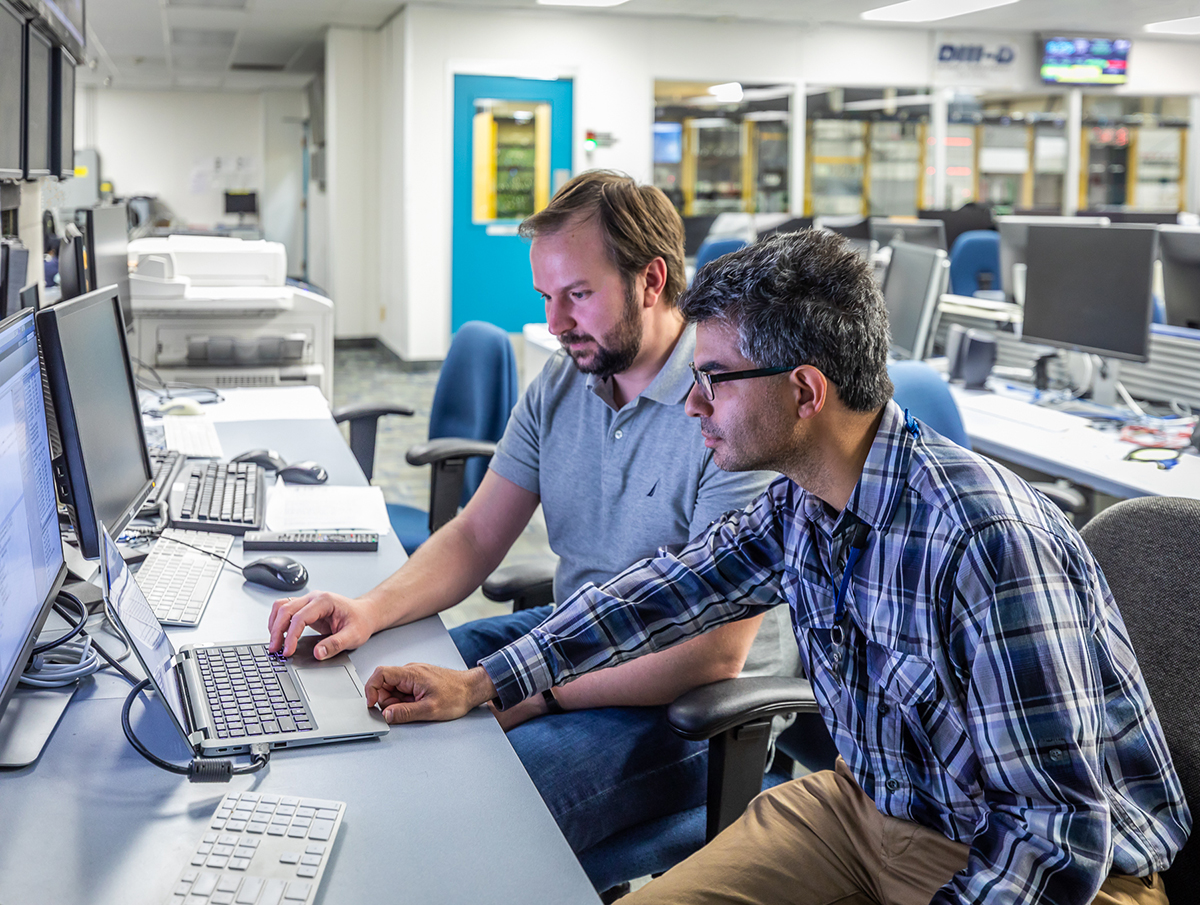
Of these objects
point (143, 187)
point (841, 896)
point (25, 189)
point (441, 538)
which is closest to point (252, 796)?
point (841, 896)

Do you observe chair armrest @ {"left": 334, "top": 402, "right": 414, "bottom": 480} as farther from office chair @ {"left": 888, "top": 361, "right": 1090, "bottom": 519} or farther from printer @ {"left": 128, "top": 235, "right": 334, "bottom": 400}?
office chair @ {"left": 888, "top": 361, "right": 1090, "bottom": 519}

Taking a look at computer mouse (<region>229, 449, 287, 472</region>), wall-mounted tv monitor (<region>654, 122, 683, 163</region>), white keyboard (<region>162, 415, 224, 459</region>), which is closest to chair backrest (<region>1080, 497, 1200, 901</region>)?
computer mouse (<region>229, 449, 287, 472</region>)

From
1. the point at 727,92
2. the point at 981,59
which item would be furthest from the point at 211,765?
the point at 981,59

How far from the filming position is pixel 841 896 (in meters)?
1.19

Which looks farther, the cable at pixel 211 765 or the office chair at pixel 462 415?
the office chair at pixel 462 415

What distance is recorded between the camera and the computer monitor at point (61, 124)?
2543 mm

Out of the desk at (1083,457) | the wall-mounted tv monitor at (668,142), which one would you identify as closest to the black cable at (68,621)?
the desk at (1083,457)

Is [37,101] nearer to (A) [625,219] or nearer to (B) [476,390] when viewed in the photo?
(B) [476,390]

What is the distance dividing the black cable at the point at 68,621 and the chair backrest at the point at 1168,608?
1.26m

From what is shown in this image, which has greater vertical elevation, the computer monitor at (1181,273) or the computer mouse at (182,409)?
the computer monitor at (1181,273)

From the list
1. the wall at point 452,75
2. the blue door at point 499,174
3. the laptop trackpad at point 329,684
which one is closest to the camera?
the laptop trackpad at point 329,684

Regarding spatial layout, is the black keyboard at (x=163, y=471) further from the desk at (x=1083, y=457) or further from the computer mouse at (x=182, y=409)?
the desk at (x=1083, y=457)

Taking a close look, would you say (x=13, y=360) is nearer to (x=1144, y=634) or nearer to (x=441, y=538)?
(x=441, y=538)

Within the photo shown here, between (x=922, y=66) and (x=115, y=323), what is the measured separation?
8223mm
